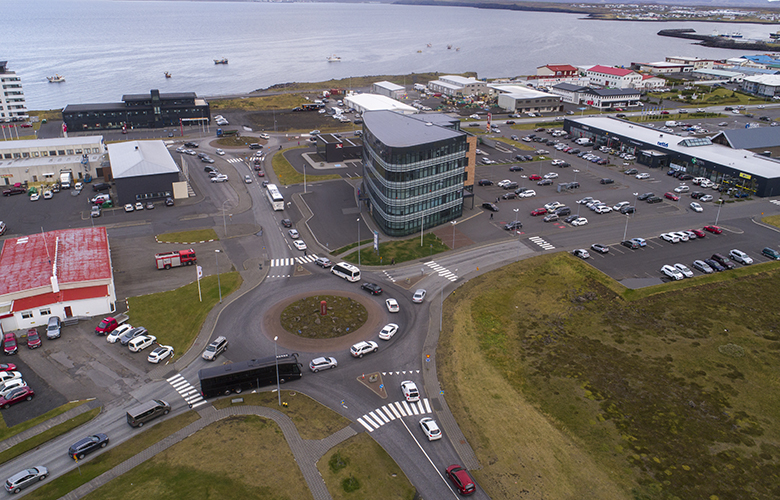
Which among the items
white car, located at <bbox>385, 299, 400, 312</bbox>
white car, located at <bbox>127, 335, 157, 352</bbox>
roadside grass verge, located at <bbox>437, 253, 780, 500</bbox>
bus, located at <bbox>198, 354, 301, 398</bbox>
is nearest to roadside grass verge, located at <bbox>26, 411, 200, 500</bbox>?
bus, located at <bbox>198, 354, 301, 398</bbox>

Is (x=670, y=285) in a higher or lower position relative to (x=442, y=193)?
lower

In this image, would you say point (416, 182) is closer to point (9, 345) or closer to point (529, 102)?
point (9, 345)

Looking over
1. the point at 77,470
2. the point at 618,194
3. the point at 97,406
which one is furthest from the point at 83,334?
the point at 618,194

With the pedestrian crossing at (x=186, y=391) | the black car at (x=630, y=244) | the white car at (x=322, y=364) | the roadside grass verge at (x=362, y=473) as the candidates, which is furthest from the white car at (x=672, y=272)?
the pedestrian crossing at (x=186, y=391)

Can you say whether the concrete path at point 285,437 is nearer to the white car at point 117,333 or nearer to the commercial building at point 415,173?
the white car at point 117,333

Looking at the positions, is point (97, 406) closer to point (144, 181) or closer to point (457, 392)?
point (457, 392)

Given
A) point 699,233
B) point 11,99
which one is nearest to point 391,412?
point 699,233

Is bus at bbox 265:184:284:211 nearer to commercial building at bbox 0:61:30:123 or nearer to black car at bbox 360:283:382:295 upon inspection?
black car at bbox 360:283:382:295
